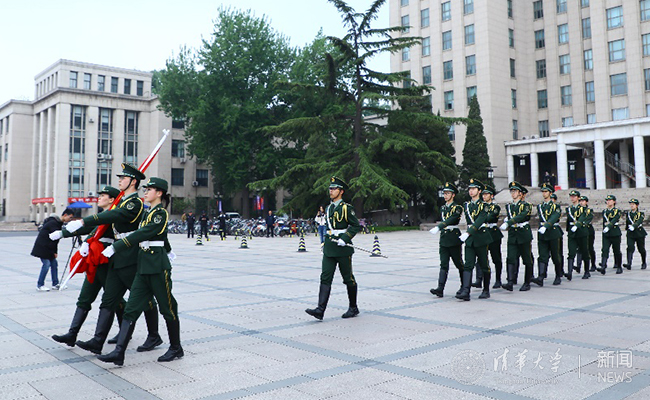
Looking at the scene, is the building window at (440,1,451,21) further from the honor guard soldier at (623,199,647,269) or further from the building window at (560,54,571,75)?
the honor guard soldier at (623,199,647,269)

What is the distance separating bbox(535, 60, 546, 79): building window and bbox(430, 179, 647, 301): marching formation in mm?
44023

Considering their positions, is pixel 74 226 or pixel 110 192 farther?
pixel 110 192

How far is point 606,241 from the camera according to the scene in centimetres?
1352

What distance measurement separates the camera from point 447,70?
53.9 metres

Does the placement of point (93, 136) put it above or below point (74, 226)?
above

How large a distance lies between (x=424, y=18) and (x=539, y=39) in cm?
1172

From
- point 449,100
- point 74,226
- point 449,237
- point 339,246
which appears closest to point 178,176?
point 449,100

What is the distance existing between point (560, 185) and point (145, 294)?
44107 mm

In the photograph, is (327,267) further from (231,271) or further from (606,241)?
(606,241)

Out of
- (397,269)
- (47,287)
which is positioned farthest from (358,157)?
(47,287)

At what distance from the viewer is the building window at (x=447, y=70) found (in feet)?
176

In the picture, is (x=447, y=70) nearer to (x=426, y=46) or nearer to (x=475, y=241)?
(x=426, y=46)

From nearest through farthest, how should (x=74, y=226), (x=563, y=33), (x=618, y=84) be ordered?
(x=74, y=226) < (x=618, y=84) < (x=563, y=33)

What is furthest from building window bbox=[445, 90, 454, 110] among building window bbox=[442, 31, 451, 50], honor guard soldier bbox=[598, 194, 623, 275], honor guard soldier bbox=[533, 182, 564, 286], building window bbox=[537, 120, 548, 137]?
honor guard soldier bbox=[533, 182, 564, 286]
